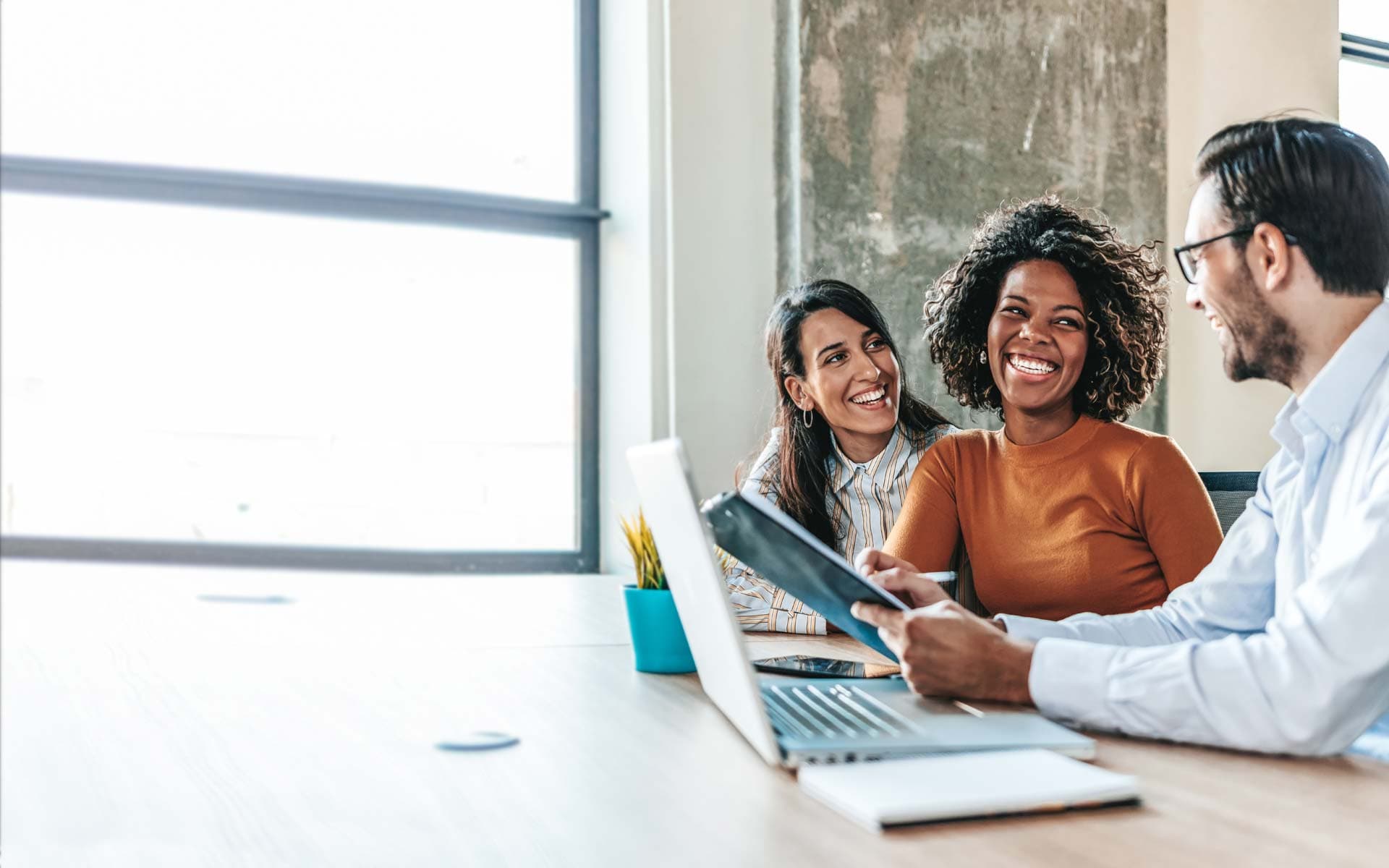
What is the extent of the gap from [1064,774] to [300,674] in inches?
40.2

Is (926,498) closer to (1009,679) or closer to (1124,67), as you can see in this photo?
(1009,679)

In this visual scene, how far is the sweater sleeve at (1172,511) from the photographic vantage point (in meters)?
1.76

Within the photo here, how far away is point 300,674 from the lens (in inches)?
58.1

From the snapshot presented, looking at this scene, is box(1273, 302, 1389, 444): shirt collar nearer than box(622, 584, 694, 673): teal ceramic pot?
Yes

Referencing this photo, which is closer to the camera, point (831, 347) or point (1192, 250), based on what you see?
point (1192, 250)

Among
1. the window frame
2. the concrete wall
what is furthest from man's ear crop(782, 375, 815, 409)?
the window frame

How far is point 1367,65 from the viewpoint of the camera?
4316 mm

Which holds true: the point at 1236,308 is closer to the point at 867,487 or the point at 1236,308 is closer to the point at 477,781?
the point at 477,781

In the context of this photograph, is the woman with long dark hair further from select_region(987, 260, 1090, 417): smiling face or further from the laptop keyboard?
the laptop keyboard

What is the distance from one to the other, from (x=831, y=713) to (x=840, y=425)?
1.40 metres

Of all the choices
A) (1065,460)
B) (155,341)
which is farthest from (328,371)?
(1065,460)

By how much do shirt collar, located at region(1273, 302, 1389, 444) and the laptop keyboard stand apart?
21.0 inches

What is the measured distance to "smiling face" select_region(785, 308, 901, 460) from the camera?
7.81ft

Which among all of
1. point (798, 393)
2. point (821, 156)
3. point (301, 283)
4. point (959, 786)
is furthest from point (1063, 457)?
point (301, 283)
